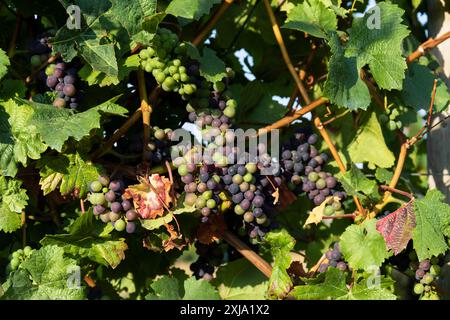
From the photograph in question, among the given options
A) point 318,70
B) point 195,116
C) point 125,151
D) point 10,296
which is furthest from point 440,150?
point 10,296

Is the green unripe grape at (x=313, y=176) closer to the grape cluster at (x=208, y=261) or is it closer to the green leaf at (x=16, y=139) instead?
the grape cluster at (x=208, y=261)

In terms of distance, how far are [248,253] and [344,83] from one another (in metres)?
0.59

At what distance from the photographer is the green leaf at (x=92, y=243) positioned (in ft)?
6.30

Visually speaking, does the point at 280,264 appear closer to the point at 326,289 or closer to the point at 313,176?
the point at 326,289

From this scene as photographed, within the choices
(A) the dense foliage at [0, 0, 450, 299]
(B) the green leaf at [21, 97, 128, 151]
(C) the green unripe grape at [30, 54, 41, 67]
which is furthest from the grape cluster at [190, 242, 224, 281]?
(C) the green unripe grape at [30, 54, 41, 67]

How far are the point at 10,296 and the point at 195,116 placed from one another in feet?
2.34

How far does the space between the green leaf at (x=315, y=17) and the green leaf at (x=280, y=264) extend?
1.98 ft

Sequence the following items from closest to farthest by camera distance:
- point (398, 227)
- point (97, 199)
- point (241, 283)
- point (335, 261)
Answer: point (97, 199) < point (398, 227) < point (335, 261) < point (241, 283)

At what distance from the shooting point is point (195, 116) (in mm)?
2080

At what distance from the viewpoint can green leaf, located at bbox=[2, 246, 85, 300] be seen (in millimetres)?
1782

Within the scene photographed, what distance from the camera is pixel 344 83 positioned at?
203cm

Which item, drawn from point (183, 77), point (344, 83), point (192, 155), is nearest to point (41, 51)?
point (183, 77)

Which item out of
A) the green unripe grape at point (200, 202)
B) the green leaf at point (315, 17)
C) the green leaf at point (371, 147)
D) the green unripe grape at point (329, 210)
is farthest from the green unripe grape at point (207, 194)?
the green leaf at point (371, 147)

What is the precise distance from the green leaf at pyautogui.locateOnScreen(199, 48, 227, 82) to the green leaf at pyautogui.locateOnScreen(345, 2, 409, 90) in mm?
367
